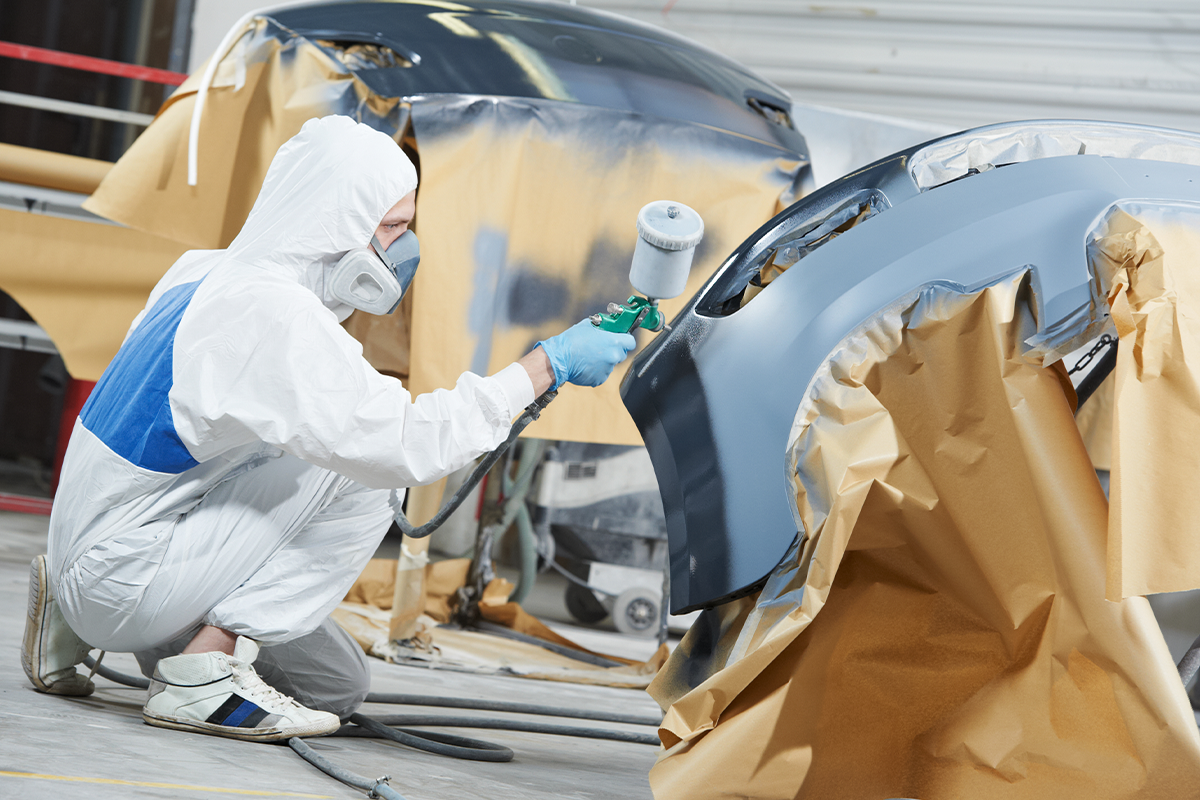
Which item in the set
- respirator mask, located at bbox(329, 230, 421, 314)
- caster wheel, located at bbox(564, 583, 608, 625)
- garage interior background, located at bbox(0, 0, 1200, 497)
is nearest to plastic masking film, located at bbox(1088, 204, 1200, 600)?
respirator mask, located at bbox(329, 230, 421, 314)

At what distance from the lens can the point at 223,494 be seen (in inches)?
62.9

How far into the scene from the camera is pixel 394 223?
167 centimetres

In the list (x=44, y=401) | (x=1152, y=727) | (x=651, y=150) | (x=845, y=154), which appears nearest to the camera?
(x=1152, y=727)

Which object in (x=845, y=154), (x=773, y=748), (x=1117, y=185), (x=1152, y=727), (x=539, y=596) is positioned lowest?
(x=539, y=596)

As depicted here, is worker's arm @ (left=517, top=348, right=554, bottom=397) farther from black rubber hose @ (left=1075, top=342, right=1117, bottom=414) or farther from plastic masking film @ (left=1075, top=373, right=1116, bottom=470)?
plastic masking film @ (left=1075, top=373, right=1116, bottom=470)

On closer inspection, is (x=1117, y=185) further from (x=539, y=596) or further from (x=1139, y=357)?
(x=539, y=596)

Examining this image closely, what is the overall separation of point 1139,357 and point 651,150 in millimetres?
1662

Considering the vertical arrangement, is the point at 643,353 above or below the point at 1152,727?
above

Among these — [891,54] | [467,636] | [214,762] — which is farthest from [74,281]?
[891,54]

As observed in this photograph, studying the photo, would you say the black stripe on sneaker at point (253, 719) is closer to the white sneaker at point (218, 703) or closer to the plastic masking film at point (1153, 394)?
the white sneaker at point (218, 703)

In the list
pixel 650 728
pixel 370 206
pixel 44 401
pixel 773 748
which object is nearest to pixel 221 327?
pixel 370 206

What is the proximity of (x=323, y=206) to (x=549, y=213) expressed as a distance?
112 centimetres

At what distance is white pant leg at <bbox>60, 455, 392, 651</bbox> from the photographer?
1.53m

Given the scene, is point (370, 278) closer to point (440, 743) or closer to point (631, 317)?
point (631, 317)
